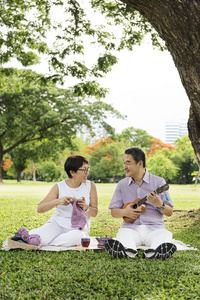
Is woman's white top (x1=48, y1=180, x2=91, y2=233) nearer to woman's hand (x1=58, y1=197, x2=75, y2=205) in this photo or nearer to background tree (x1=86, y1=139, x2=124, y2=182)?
woman's hand (x1=58, y1=197, x2=75, y2=205)

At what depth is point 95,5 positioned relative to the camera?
369 inches

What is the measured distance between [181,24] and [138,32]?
548cm

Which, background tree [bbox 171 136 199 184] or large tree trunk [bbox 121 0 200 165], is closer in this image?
large tree trunk [bbox 121 0 200 165]

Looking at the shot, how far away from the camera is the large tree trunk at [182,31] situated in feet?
14.4

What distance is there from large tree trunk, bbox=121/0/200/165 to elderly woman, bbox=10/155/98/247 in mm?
1791

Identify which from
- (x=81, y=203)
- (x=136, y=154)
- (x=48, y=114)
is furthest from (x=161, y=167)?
(x=136, y=154)

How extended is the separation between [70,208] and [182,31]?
109 inches

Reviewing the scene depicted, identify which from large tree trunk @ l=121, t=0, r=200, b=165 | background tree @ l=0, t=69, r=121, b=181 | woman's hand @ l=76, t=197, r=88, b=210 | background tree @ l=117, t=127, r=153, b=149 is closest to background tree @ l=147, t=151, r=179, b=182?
background tree @ l=117, t=127, r=153, b=149

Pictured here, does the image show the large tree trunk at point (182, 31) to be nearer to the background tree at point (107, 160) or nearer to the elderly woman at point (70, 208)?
the elderly woman at point (70, 208)

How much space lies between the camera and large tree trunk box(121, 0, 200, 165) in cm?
439

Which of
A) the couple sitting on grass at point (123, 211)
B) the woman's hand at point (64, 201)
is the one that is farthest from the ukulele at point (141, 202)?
the woman's hand at point (64, 201)

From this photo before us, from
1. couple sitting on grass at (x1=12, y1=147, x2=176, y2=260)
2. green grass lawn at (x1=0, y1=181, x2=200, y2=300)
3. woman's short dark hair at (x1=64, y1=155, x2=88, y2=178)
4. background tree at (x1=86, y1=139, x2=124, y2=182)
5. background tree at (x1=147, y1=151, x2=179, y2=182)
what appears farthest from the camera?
background tree at (x1=86, y1=139, x2=124, y2=182)

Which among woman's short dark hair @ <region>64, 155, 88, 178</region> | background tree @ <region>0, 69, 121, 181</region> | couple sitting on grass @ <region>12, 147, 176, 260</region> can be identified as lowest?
couple sitting on grass @ <region>12, 147, 176, 260</region>

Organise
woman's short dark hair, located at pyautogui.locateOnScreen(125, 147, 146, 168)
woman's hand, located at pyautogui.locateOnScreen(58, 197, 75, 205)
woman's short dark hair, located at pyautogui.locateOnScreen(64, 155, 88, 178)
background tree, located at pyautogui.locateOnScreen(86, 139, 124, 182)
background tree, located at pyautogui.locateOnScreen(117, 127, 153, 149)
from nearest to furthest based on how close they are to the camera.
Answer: woman's short dark hair, located at pyautogui.locateOnScreen(125, 147, 146, 168) → woman's hand, located at pyautogui.locateOnScreen(58, 197, 75, 205) → woman's short dark hair, located at pyautogui.locateOnScreen(64, 155, 88, 178) → background tree, located at pyautogui.locateOnScreen(86, 139, 124, 182) → background tree, located at pyautogui.locateOnScreen(117, 127, 153, 149)
